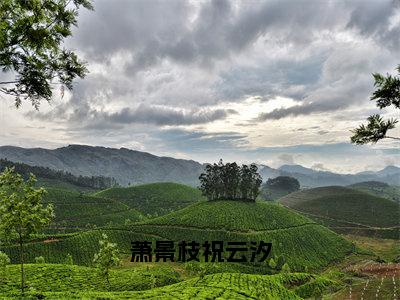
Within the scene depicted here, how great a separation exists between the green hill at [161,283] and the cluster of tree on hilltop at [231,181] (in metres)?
102

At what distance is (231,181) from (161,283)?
11933 cm

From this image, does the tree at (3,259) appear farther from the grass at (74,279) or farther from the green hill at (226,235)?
the green hill at (226,235)

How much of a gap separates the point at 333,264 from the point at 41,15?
411 feet

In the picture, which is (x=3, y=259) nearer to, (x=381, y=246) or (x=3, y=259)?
(x=3, y=259)

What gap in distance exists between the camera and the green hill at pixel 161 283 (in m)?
43.8

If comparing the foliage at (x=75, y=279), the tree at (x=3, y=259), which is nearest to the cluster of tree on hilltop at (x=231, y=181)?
the foliage at (x=75, y=279)

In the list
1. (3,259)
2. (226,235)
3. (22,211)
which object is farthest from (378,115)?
(226,235)

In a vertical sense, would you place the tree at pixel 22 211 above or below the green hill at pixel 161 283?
above

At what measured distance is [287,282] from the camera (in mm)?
78000

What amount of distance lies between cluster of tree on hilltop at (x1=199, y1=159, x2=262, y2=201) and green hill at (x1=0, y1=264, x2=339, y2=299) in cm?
10173

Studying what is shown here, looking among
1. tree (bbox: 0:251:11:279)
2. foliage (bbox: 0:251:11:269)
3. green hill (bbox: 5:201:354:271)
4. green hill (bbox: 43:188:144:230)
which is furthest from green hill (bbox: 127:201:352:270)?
foliage (bbox: 0:251:11:269)

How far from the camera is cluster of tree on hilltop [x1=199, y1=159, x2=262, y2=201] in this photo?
182 meters

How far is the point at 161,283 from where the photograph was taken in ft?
227

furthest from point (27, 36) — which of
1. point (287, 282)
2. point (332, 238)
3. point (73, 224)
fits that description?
point (73, 224)
